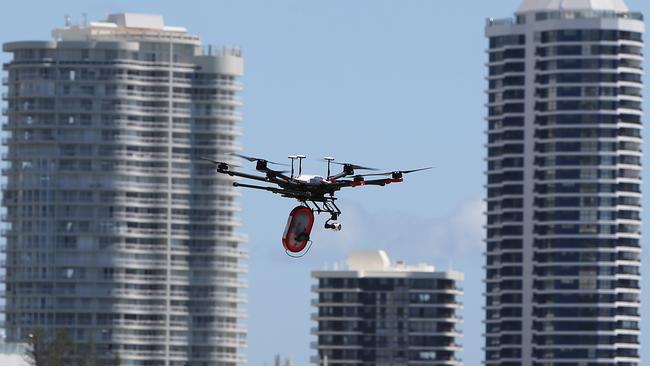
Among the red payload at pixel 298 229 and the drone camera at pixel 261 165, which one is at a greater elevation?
the drone camera at pixel 261 165

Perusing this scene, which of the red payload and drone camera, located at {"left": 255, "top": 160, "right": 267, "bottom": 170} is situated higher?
drone camera, located at {"left": 255, "top": 160, "right": 267, "bottom": 170}
